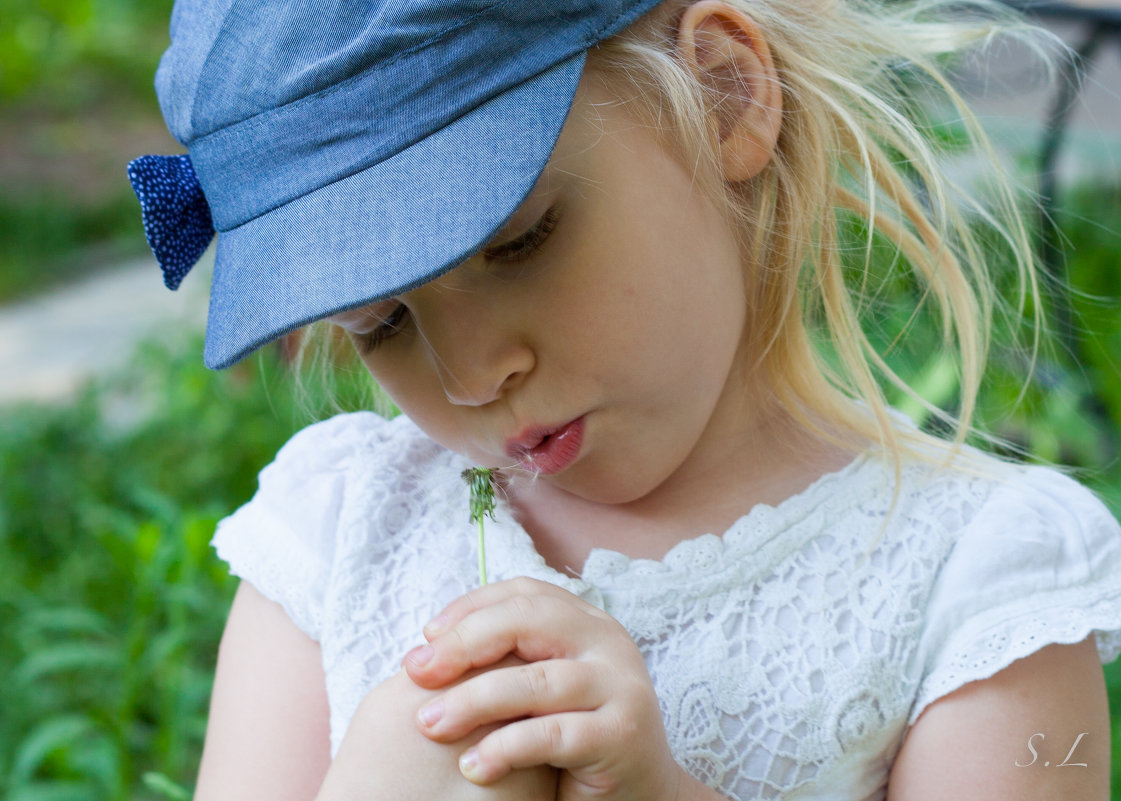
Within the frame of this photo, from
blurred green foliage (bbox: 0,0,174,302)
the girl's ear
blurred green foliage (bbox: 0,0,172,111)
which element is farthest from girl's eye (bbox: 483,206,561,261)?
blurred green foliage (bbox: 0,0,172,111)

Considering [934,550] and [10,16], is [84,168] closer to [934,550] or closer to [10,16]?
[10,16]

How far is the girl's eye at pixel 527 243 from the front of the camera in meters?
1.06

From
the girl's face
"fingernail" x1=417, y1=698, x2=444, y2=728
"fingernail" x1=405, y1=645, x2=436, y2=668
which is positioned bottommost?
"fingernail" x1=417, y1=698, x2=444, y2=728

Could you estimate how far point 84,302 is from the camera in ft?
18.6

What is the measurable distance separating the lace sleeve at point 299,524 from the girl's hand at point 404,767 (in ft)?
1.01

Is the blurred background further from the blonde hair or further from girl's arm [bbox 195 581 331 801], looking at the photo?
girl's arm [bbox 195 581 331 801]

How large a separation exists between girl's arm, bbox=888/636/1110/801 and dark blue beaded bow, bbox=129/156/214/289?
0.90 metres

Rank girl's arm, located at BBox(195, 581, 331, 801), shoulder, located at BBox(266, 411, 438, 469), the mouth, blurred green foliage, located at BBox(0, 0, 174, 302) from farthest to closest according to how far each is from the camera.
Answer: blurred green foliage, located at BBox(0, 0, 174, 302) < shoulder, located at BBox(266, 411, 438, 469) < girl's arm, located at BBox(195, 581, 331, 801) < the mouth

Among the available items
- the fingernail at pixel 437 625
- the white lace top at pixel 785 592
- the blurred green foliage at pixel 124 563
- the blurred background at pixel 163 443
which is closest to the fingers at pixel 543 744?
the fingernail at pixel 437 625

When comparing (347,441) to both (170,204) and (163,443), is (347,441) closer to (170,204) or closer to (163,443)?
(170,204)

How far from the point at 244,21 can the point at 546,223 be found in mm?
315

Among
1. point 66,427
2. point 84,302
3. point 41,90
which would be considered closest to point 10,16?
point 41,90

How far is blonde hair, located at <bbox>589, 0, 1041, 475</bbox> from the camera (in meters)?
1.25

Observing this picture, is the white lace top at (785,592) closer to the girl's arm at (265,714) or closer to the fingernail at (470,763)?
the girl's arm at (265,714)
